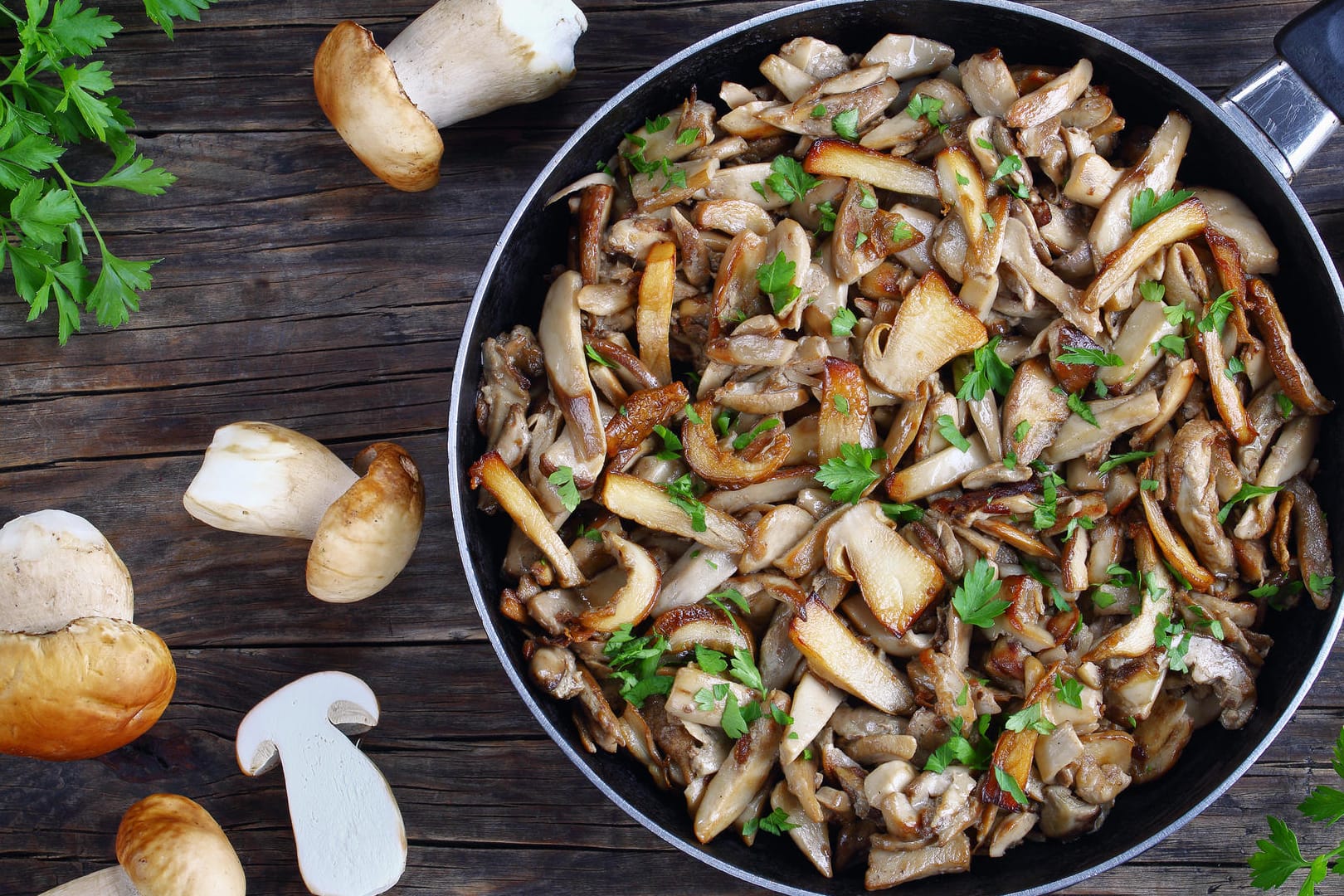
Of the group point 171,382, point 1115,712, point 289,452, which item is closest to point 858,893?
point 1115,712

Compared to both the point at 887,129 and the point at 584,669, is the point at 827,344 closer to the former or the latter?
the point at 887,129

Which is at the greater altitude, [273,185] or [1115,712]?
[273,185]

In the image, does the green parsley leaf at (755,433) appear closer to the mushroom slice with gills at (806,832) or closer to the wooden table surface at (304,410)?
the mushroom slice with gills at (806,832)

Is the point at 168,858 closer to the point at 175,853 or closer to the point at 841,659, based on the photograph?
the point at 175,853

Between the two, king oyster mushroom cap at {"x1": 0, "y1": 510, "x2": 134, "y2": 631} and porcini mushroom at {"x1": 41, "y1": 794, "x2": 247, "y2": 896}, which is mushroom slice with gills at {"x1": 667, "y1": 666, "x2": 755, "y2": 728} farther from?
king oyster mushroom cap at {"x1": 0, "y1": 510, "x2": 134, "y2": 631}

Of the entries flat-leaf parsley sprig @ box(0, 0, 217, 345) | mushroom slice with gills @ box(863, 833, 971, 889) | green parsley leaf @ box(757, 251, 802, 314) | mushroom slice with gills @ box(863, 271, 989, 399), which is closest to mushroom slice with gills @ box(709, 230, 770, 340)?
green parsley leaf @ box(757, 251, 802, 314)

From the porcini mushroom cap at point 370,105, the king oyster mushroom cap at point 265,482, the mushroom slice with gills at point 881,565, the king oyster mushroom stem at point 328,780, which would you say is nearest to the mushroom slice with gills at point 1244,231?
the mushroom slice with gills at point 881,565
